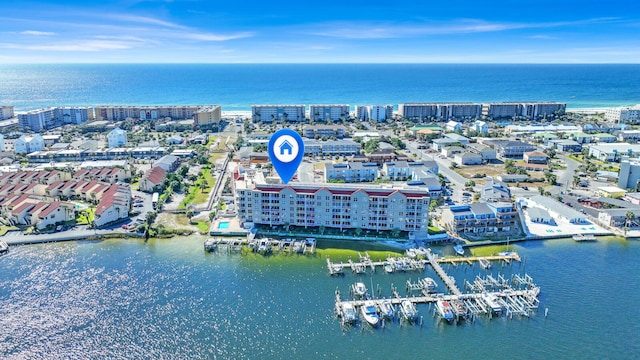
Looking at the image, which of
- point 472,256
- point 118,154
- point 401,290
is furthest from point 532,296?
point 118,154

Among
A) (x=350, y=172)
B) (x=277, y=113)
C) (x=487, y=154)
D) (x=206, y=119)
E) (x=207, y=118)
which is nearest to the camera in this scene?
(x=350, y=172)

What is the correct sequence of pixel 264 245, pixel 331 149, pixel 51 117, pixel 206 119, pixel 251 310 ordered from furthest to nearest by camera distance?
pixel 51 117 < pixel 206 119 < pixel 331 149 < pixel 264 245 < pixel 251 310

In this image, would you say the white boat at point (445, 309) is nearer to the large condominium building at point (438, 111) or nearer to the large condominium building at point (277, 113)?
the large condominium building at point (277, 113)

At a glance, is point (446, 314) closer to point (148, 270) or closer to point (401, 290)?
point (401, 290)

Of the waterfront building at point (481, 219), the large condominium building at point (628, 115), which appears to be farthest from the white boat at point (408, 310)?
the large condominium building at point (628, 115)

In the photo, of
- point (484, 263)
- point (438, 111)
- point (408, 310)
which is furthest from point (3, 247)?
point (438, 111)

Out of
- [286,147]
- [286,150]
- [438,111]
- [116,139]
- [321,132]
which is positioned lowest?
[116,139]

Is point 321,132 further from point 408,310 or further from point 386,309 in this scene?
point 408,310
